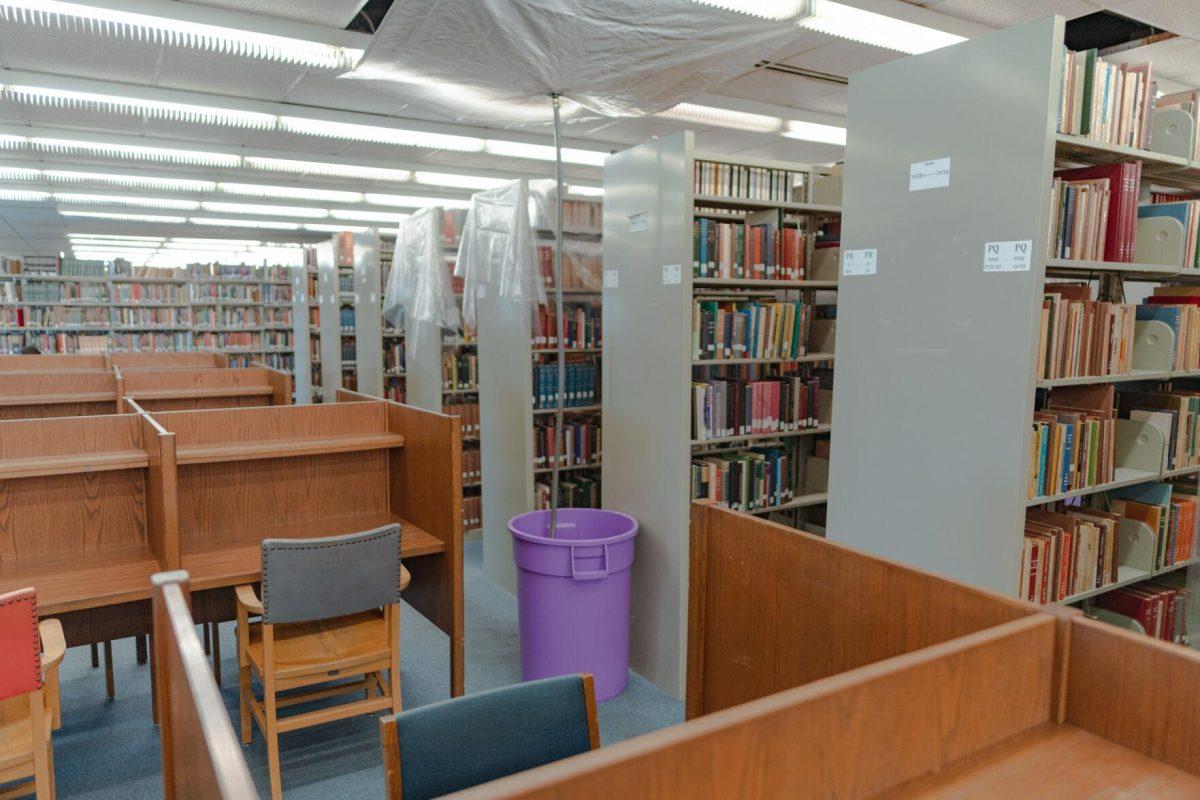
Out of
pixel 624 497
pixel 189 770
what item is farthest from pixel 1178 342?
pixel 189 770

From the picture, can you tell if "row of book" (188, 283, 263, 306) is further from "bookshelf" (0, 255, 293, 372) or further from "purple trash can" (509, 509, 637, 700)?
"purple trash can" (509, 509, 637, 700)

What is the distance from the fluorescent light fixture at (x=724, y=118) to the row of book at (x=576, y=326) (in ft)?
9.28

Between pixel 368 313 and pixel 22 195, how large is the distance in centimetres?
693

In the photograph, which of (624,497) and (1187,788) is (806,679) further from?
(624,497)

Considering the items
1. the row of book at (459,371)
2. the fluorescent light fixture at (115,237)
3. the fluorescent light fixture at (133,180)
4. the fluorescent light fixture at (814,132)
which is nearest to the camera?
the row of book at (459,371)

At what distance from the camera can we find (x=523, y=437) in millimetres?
4203

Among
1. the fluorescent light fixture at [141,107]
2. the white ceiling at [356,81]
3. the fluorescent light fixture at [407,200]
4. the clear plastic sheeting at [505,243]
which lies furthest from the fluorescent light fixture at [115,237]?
the clear plastic sheeting at [505,243]

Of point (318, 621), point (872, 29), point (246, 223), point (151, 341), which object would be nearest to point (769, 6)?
point (872, 29)

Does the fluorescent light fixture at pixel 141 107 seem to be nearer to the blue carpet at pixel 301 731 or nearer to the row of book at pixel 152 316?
the blue carpet at pixel 301 731

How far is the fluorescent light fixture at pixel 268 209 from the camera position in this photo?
1076 cm

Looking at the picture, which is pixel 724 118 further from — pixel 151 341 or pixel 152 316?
pixel 151 341

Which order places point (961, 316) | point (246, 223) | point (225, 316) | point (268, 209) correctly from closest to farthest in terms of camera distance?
point (961, 316)
point (225, 316)
point (268, 209)
point (246, 223)

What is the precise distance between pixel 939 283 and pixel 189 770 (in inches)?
91.8

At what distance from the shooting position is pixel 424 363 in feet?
17.4
